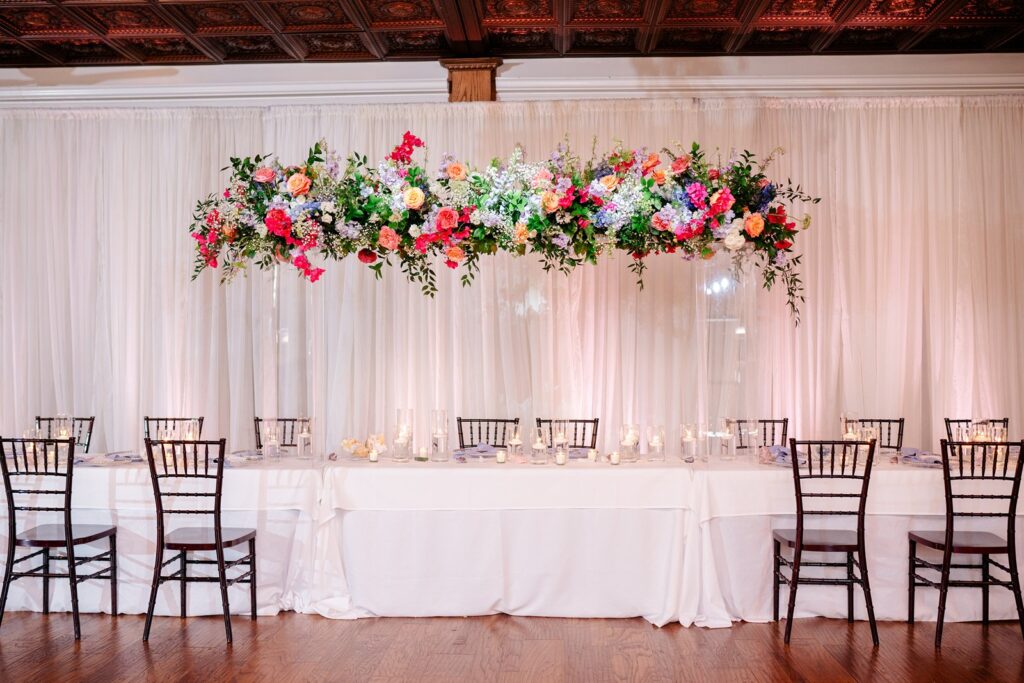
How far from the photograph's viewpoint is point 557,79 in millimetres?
7266

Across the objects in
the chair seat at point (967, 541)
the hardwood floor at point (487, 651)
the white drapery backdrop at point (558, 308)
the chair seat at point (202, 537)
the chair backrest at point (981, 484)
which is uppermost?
the white drapery backdrop at point (558, 308)

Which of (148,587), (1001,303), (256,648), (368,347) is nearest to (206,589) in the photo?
(148,587)

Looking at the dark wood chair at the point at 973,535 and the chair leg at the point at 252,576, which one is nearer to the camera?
the dark wood chair at the point at 973,535

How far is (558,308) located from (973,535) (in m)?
3.70

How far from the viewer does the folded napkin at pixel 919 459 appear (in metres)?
5.07

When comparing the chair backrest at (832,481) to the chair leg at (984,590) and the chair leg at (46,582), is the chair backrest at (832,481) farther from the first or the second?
the chair leg at (46,582)

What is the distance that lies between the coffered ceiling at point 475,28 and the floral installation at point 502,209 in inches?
71.2

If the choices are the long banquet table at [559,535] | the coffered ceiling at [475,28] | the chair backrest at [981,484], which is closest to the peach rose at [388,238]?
the long banquet table at [559,535]

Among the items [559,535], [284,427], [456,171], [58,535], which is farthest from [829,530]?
[58,535]

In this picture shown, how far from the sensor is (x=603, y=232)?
4988 millimetres

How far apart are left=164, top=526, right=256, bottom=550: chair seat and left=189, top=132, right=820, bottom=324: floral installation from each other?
1.49m

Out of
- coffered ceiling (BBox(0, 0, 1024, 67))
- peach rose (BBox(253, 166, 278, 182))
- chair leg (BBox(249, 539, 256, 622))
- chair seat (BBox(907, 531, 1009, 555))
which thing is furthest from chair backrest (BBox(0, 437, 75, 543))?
chair seat (BBox(907, 531, 1009, 555))

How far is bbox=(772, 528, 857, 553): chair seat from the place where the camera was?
4.53 metres

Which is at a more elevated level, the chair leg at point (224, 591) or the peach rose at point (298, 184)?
the peach rose at point (298, 184)
